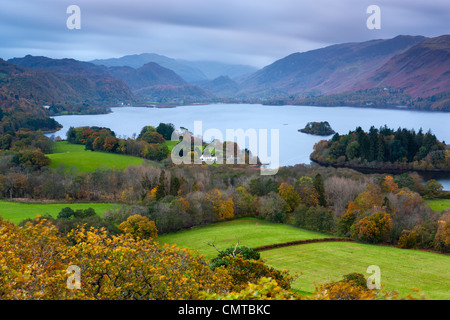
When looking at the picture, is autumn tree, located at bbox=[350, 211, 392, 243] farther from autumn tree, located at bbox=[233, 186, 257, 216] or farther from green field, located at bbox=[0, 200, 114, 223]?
green field, located at bbox=[0, 200, 114, 223]

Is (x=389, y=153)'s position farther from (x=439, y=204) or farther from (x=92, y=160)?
(x=92, y=160)

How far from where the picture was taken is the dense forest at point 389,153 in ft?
241

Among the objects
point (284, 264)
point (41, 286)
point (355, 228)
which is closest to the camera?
point (41, 286)

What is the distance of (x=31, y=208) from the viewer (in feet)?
123

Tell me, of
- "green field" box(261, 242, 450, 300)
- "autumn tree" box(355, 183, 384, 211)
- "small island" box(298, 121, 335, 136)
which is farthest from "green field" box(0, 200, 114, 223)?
"small island" box(298, 121, 335, 136)

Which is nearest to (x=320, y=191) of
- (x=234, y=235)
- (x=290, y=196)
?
(x=290, y=196)

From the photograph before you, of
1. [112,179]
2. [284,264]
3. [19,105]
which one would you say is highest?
[19,105]

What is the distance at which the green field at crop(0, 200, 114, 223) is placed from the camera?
3438 cm

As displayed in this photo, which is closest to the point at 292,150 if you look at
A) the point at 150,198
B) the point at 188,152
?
the point at 188,152

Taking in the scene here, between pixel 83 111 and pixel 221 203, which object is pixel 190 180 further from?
pixel 83 111

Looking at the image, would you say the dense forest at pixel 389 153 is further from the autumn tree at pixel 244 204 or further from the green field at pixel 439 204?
the autumn tree at pixel 244 204

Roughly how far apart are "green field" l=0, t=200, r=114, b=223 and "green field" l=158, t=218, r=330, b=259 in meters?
10.2

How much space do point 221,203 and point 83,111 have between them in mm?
147215
